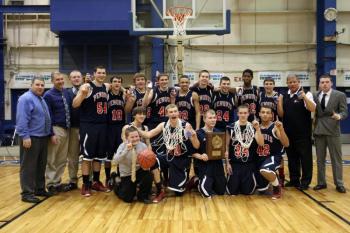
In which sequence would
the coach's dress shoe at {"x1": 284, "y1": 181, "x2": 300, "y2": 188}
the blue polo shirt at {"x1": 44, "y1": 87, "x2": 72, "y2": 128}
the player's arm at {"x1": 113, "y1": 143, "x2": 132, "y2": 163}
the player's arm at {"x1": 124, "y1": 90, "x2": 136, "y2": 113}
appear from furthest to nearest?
the coach's dress shoe at {"x1": 284, "y1": 181, "x2": 300, "y2": 188} < the player's arm at {"x1": 124, "y1": 90, "x2": 136, "y2": 113} < the blue polo shirt at {"x1": 44, "y1": 87, "x2": 72, "y2": 128} < the player's arm at {"x1": 113, "y1": 143, "x2": 132, "y2": 163}

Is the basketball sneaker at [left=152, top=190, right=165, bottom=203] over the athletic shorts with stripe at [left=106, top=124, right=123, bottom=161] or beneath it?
beneath

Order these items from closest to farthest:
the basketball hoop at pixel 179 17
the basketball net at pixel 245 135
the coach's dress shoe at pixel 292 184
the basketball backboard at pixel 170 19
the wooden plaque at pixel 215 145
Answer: the wooden plaque at pixel 215 145 → the basketball net at pixel 245 135 → the coach's dress shoe at pixel 292 184 → the basketball hoop at pixel 179 17 → the basketball backboard at pixel 170 19

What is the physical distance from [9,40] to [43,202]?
10.9 m

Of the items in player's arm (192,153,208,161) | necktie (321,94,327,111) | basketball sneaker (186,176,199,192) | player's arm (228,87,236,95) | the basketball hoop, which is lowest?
basketball sneaker (186,176,199,192)

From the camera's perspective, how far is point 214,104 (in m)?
6.63

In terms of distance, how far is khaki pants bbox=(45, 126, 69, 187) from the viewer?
618cm

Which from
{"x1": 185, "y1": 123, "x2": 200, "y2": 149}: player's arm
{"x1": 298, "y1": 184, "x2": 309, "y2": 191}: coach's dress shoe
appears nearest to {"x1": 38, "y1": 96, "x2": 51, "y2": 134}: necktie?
{"x1": 185, "y1": 123, "x2": 200, "y2": 149}: player's arm

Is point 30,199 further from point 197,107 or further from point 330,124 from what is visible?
point 330,124

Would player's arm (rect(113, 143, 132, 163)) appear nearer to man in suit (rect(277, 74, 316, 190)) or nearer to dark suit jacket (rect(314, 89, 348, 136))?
man in suit (rect(277, 74, 316, 190))

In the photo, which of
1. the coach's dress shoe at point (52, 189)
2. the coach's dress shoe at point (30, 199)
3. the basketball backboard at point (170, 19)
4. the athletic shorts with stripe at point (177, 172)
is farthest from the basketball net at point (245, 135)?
the basketball backboard at point (170, 19)

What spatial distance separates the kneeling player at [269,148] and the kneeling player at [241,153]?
109mm

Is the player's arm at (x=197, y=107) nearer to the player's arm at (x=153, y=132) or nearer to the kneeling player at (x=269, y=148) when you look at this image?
the player's arm at (x=153, y=132)

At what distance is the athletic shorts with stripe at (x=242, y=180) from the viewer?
603 centimetres

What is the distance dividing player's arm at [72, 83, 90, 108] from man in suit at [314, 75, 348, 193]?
3.33 metres
